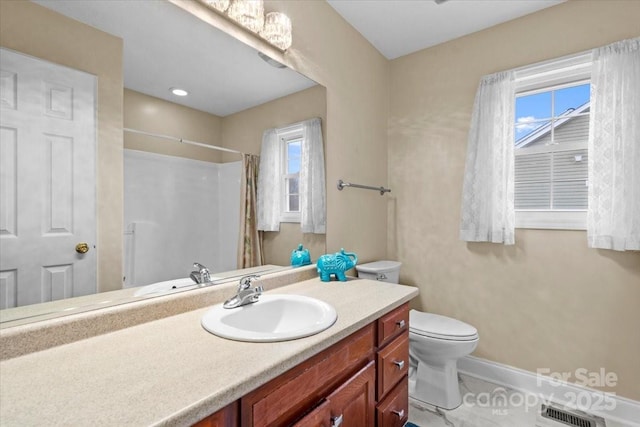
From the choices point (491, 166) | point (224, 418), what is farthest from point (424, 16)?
point (224, 418)

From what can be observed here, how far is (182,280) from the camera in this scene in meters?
1.24

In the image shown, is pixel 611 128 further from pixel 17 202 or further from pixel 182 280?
pixel 17 202

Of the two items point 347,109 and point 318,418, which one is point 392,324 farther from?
point 347,109

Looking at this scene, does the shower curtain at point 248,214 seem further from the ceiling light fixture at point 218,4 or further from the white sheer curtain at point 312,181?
the ceiling light fixture at point 218,4

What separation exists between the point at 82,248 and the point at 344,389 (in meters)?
0.96

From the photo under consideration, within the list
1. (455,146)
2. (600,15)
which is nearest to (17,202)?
(455,146)

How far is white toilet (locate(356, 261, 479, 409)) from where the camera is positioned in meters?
1.80

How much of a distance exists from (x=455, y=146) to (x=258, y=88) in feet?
4.97

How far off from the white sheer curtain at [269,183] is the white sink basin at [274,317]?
15.8 inches

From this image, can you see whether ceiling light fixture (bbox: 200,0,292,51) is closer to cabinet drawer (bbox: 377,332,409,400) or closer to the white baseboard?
cabinet drawer (bbox: 377,332,409,400)

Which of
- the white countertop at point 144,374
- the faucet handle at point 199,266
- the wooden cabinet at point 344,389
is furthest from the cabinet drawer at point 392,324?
the faucet handle at point 199,266

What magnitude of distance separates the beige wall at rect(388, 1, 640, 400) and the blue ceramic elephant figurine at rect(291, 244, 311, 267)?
1089 millimetres

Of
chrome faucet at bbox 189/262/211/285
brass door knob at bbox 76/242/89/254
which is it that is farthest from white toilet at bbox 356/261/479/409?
brass door knob at bbox 76/242/89/254

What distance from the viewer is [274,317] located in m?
1.30
